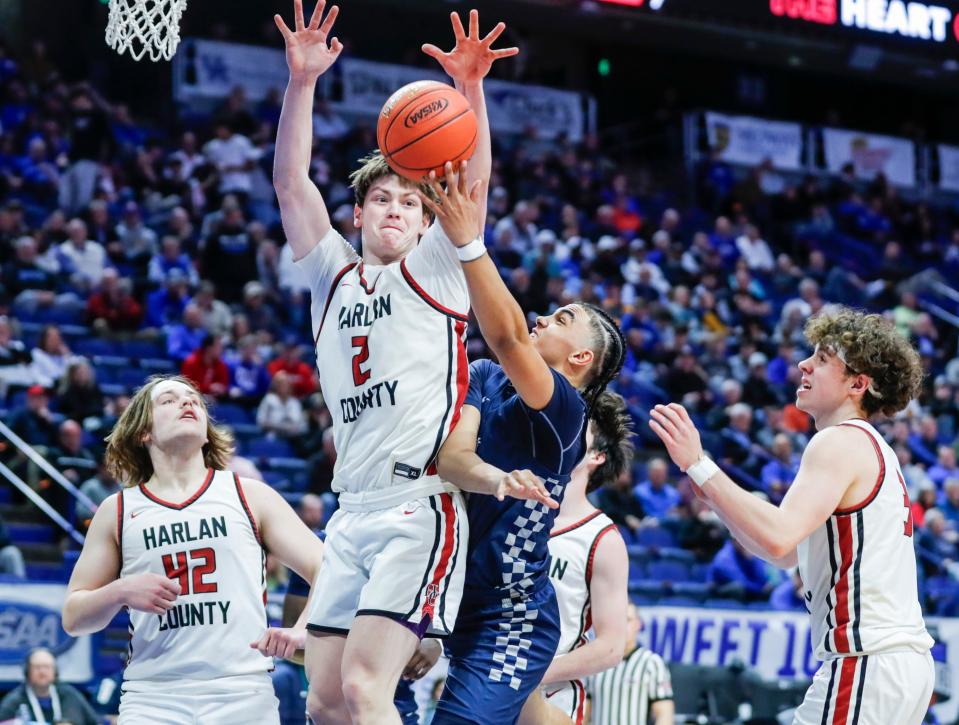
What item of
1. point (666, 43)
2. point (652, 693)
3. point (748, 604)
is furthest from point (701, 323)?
point (652, 693)

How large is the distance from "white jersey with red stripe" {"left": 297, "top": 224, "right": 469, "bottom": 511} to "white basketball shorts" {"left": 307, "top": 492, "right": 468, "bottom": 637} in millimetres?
67

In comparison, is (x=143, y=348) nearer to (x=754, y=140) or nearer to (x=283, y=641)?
(x=283, y=641)

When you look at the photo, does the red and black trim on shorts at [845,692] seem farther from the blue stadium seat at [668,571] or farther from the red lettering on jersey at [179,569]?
the blue stadium seat at [668,571]

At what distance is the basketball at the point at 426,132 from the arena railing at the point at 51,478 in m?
6.85

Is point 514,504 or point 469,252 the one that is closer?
point 469,252

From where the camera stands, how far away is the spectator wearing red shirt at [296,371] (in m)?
13.1

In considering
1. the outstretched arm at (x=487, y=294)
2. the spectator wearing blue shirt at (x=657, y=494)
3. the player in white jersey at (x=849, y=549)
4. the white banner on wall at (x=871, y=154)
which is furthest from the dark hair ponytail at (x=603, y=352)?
the white banner on wall at (x=871, y=154)

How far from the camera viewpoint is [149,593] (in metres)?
4.58

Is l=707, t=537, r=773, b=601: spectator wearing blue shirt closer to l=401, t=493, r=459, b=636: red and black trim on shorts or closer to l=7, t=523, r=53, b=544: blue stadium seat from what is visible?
l=7, t=523, r=53, b=544: blue stadium seat

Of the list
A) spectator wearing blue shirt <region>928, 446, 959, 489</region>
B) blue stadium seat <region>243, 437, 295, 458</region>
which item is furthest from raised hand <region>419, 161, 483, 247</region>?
spectator wearing blue shirt <region>928, 446, 959, 489</region>

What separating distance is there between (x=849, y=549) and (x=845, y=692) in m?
0.45

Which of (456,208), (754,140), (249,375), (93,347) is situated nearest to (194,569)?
(456,208)

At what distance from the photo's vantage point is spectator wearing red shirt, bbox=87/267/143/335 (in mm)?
13297

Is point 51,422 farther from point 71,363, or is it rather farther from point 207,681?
point 207,681
